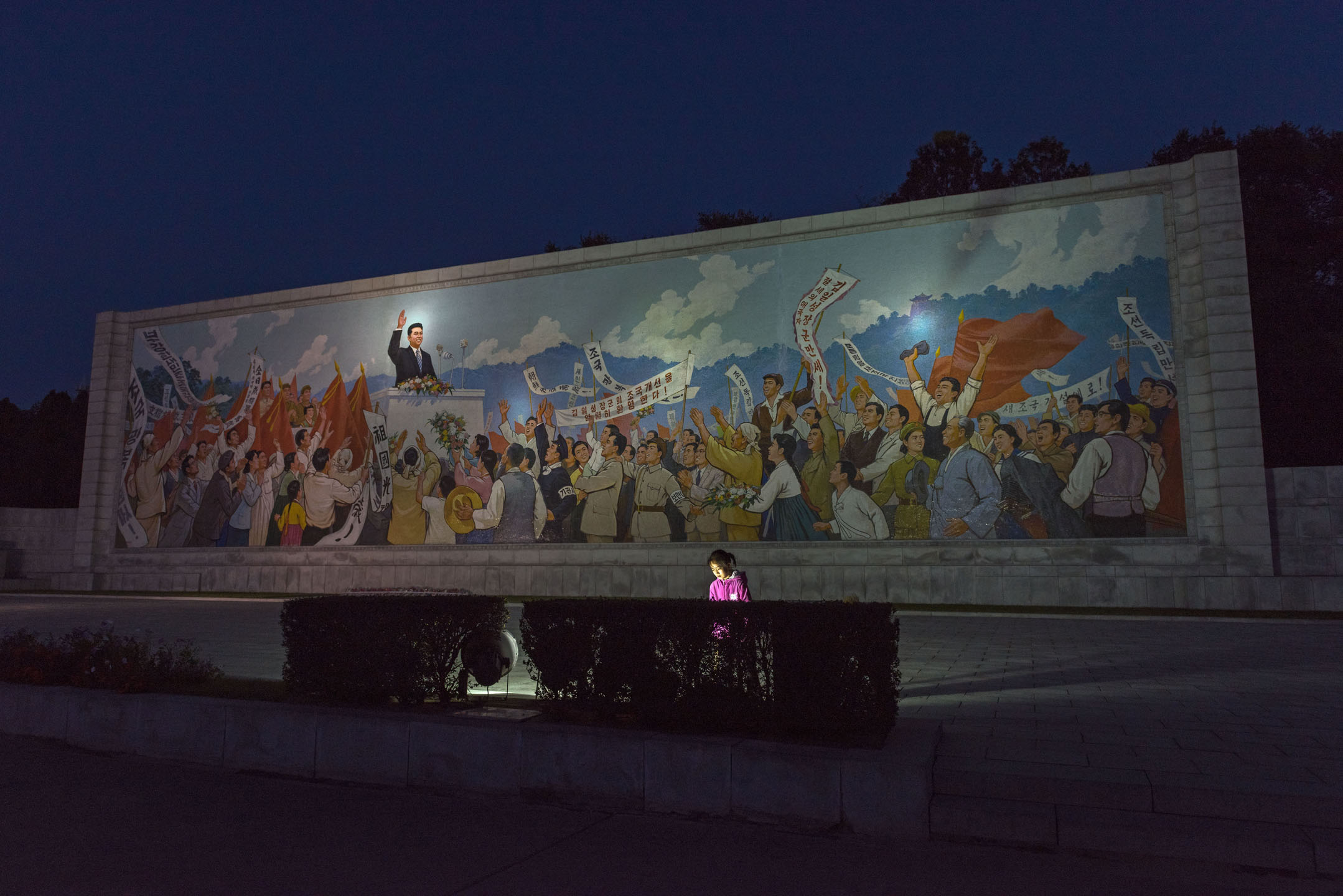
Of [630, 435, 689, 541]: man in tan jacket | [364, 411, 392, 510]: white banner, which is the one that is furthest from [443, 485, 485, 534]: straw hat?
[630, 435, 689, 541]: man in tan jacket

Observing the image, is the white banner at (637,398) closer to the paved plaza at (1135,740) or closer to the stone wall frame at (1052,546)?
the stone wall frame at (1052,546)

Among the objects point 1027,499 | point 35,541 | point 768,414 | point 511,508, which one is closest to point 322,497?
point 511,508

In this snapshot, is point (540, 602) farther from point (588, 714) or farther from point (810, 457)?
point (810, 457)

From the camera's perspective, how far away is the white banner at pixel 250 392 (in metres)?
25.7

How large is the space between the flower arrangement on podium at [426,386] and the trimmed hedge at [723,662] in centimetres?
1842

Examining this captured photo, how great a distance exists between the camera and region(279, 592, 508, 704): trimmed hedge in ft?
20.3

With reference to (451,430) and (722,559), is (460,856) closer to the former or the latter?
(722,559)

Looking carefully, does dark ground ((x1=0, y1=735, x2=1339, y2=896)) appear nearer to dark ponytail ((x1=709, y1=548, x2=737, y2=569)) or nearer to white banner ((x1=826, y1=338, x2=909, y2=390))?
dark ponytail ((x1=709, y1=548, x2=737, y2=569))

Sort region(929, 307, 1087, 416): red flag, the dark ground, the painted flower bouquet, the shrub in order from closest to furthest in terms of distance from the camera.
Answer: the dark ground → the shrub → region(929, 307, 1087, 416): red flag → the painted flower bouquet

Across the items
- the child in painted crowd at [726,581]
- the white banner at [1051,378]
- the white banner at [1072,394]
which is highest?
the white banner at [1051,378]

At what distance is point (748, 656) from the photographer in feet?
17.3

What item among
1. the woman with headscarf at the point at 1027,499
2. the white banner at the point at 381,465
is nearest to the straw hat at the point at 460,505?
the white banner at the point at 381,465

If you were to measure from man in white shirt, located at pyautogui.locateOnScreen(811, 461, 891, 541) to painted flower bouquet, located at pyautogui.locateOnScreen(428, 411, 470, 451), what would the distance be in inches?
372

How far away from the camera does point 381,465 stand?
2370 centimetres
